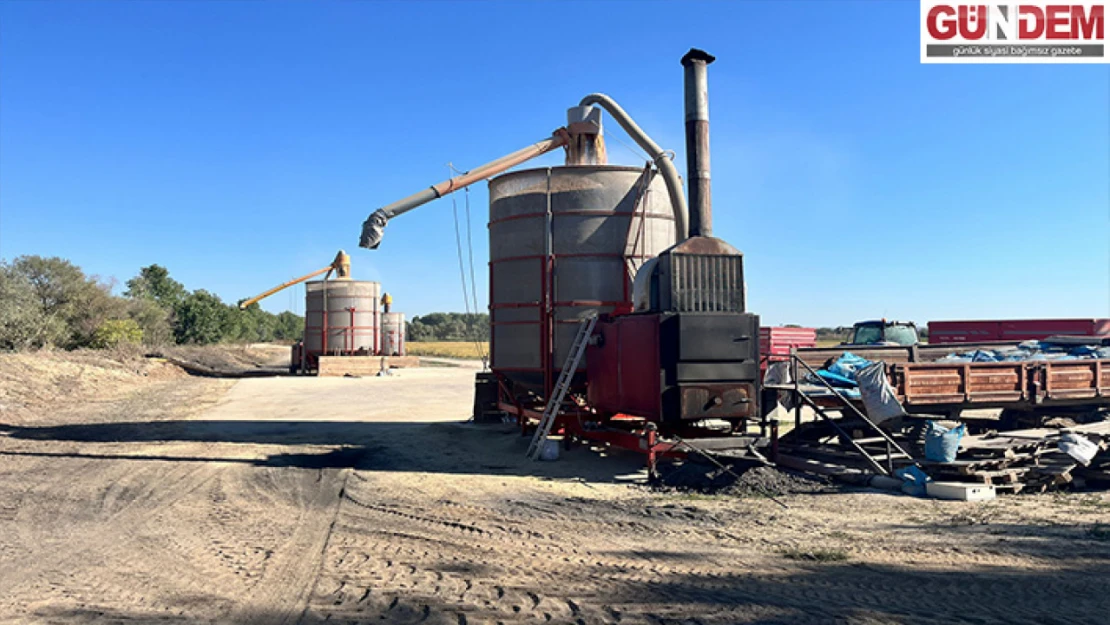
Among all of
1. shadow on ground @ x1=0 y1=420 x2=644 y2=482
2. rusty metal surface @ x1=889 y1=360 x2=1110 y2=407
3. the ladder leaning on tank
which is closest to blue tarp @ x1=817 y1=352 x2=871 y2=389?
rusty metal surface @ x1=889 y1=360 x2=1110 y2=407

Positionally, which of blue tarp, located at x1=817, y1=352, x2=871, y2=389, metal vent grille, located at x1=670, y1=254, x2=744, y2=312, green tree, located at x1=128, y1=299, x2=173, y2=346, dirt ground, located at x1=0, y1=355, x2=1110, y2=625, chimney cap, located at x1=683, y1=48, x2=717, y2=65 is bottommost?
dirt ground, located at x1=0, y1=355, x2=1110, y2=625

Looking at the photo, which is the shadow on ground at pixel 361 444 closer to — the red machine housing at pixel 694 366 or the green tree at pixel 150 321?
the red machine housing at pixel 694 366

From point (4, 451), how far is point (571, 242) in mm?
10958

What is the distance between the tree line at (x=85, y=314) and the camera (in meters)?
33.3

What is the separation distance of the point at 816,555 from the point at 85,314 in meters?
48.6

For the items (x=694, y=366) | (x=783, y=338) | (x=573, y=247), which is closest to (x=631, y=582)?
(x=694, y=366)

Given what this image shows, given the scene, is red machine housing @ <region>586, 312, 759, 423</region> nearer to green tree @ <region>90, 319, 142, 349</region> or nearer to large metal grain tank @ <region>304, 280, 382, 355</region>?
large metal grain tank @ <region>304, 280, 382, 355</region>

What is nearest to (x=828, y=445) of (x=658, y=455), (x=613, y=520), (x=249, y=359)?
(x=658, y=455)

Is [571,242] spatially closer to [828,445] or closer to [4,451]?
[828,445]

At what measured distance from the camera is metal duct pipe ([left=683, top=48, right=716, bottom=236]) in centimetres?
1228

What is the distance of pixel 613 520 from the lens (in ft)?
26.3

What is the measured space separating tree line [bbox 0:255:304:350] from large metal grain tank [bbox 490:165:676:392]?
29514mm

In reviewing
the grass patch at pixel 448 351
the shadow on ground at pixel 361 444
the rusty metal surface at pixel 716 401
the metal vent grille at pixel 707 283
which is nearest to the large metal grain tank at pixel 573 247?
the shadow on ground at pixel 361 444

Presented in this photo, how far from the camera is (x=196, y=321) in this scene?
211 ft
